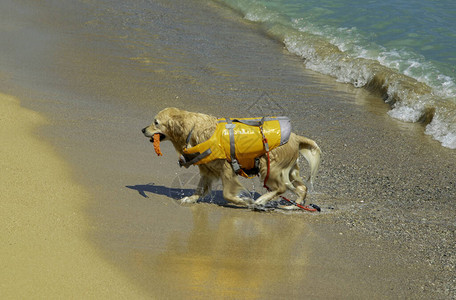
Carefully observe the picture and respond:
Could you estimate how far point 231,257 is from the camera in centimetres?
600

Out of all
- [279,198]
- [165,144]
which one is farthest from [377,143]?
[165,144]

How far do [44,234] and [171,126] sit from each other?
2.25 metres

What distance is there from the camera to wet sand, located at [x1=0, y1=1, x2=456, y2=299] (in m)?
5.75

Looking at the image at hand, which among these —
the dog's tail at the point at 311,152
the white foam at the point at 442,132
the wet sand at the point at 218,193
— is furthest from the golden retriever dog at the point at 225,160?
the white foam at the point at 442,132

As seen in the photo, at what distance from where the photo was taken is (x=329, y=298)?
5.40 m

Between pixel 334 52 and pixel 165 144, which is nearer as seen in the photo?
pixel 165 144

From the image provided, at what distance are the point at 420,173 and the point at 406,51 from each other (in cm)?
747

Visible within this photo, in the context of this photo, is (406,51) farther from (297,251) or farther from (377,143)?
(297,251)

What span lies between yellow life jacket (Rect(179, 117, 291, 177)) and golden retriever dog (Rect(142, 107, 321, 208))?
12cm

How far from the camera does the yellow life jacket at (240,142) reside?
7.16 meters

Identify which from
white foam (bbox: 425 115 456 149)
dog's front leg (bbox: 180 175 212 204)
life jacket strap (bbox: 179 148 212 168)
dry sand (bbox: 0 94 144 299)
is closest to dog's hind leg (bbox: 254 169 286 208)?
dog's front leg (bbox: 180 175 212 204)

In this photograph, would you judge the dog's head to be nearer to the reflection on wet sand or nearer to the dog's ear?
the dog's ear

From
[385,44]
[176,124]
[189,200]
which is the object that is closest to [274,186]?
[189,200]

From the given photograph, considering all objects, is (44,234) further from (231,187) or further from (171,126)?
(231,187)
